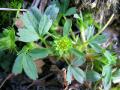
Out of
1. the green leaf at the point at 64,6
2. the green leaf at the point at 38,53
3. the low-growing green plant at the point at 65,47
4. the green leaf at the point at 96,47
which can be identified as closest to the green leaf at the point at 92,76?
the low-growing green plant at the point at 65,47

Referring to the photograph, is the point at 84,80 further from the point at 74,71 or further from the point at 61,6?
the point at 61,6

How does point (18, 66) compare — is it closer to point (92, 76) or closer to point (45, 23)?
point (45, 23)

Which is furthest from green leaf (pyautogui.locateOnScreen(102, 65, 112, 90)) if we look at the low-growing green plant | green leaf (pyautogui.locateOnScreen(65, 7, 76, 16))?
green leaf (pyautogui.locateOnScreen(65, 7, 76, 16))

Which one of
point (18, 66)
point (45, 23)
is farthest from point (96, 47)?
point (18, 66)

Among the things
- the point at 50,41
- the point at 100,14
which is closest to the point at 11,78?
the point at 50,41

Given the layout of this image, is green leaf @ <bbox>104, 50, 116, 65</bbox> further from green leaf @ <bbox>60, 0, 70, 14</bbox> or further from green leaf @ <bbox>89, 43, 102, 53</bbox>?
green leaf @ <bbox>60, 0, 70, 14</bbox>
